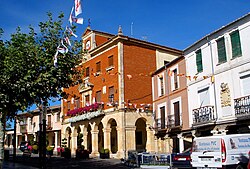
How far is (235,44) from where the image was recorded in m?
20.1

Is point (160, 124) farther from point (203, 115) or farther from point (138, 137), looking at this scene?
point (203, 115)

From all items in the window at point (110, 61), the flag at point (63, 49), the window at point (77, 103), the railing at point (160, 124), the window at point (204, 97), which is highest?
the window at point (110, 61)

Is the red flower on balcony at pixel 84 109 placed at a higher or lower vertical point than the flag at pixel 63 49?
lower

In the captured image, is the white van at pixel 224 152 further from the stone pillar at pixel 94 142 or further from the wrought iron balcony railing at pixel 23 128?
the wrought iron balcony railing at pixel 23 128

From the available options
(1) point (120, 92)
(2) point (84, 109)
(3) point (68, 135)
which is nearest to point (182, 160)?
(1) point (120, 92)

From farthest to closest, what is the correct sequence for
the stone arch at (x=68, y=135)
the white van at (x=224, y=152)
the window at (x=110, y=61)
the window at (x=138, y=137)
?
the stone arch at (x=68, y=135)
the window at (x=138, y=137)
the window at (x=110, y=61)
the white van at (x=224, y=152)

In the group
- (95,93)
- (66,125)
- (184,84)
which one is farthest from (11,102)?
(66,125)

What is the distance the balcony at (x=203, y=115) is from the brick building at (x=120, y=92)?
25.8 ft

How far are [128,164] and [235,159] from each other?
33.4ft

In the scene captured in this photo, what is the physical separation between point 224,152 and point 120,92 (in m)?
16.5

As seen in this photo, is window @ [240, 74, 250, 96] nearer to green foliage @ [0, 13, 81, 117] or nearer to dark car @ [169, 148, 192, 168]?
dark car @ [169, 148, 192, 168]

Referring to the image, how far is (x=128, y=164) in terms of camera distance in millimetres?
23156

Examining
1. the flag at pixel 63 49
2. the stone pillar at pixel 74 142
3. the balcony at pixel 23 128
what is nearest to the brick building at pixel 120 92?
the stone pillar at pixel 74 142

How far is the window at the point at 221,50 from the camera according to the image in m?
21.0
